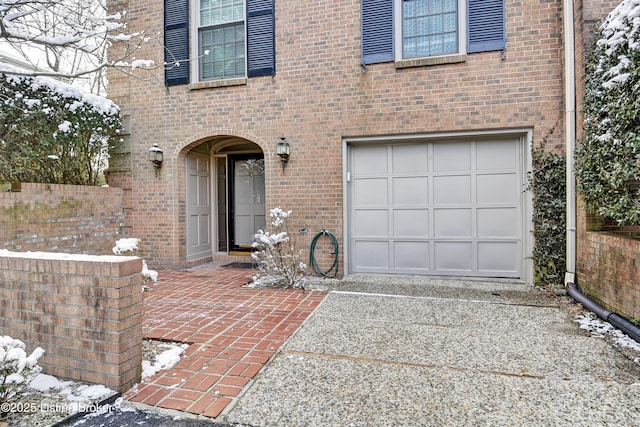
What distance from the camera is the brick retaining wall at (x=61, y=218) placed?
494 cm

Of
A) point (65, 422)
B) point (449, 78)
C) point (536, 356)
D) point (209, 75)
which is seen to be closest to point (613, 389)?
point (536, 356)

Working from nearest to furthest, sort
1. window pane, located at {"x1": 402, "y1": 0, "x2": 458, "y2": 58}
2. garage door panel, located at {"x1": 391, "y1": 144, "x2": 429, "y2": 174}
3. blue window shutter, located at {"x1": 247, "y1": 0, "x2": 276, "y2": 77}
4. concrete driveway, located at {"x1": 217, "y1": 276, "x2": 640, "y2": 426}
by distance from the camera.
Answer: concrete driveway, located at {"x1": 217, "y1": 276, "x2": 640, "y2": 426} → window pane, located at {"x1": 402, "y1": 0, "x2": 458, "y2": 58} → garage door panel, located at {"x1": 391, "y1": 144, "x2": 429, "y2": 174} → blue window shutter, located at {"x1": 247, "y1": 0, "x2": 276, "y2": 77}

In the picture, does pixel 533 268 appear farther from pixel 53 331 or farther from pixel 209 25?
pixel 209 25

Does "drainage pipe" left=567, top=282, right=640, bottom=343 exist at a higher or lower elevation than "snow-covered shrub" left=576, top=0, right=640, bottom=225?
lower

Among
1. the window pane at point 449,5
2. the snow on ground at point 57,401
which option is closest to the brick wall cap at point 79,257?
the snow on ground at point 57,401

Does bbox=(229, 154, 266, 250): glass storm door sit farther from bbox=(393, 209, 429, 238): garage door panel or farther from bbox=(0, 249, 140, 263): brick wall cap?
bbox=(0, 249, 140, 263): brick wall cap

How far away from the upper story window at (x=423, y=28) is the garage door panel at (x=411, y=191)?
70.9 inches

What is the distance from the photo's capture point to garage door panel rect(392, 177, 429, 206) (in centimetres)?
544

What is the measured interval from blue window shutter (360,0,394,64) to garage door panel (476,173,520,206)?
7.46 feet

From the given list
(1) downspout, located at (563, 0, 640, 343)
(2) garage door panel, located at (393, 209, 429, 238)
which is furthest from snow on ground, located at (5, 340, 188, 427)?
(1) downspout, located at (563, 0, 640, 343)

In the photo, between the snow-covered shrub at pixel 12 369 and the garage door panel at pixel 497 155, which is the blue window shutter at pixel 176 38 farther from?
the snow-covered shrub at pixel 12 369

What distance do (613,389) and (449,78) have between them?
413 cm

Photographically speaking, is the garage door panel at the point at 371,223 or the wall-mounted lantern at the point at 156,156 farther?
the wall-mounted lantern at the point at 156,156

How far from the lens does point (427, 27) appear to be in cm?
523
